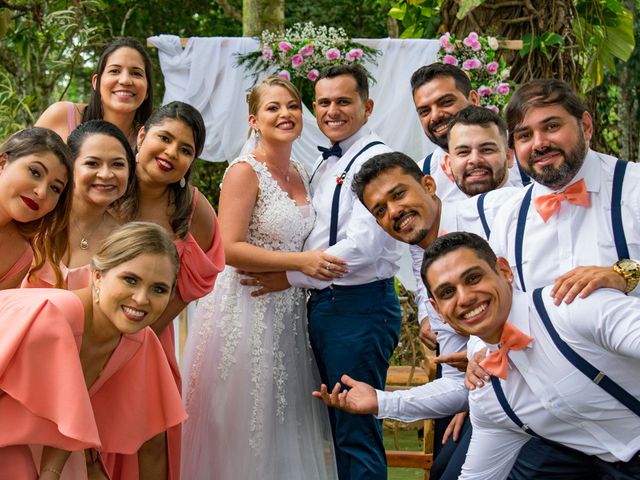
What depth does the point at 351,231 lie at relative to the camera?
3.71 metres

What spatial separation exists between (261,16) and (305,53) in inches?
80.0

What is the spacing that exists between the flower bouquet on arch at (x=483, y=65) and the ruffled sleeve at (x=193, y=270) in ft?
9.40

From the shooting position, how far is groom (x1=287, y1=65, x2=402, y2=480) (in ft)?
12.2

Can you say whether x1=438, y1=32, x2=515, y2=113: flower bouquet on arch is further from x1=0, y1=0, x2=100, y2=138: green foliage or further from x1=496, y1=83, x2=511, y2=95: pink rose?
x1=0, y1=0, x2=100, y2=138: green foliage

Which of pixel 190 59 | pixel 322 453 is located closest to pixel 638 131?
pixel 190 59

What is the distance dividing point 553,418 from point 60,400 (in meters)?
1.42

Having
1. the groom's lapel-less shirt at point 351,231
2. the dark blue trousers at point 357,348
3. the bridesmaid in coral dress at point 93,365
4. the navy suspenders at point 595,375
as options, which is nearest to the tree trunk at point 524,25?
the groom's lapel-less shirt at point 351,231

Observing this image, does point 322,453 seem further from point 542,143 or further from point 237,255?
point 542,143

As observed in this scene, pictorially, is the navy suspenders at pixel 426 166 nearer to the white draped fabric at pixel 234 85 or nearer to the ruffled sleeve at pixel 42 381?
the ruffled sleeve at pixel 42 381

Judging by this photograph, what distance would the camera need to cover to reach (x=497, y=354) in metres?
2.47

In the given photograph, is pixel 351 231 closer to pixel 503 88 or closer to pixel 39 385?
pixel 39 385

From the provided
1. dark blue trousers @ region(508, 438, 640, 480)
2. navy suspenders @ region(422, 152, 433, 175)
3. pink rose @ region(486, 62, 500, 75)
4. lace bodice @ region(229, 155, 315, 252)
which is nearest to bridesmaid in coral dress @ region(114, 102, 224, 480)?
lace bodice @ region(229, 155, 315, 252)

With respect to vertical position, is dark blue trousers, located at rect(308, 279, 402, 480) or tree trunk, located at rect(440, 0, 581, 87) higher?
tree trunk, located at rect(440, 0, 581, 87)

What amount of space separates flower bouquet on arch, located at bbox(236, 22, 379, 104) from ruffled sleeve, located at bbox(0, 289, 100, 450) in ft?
10.9
